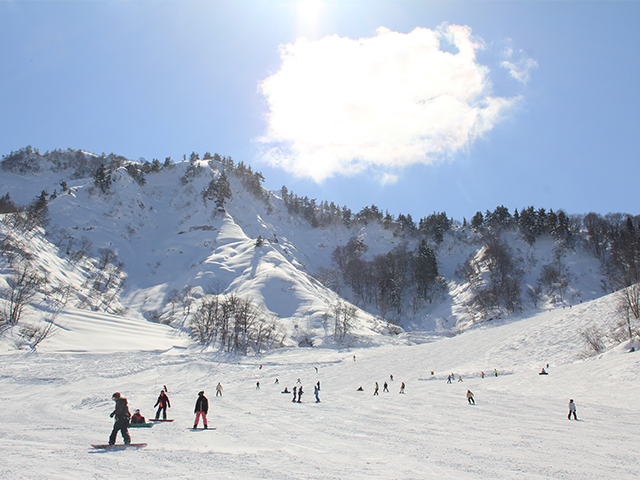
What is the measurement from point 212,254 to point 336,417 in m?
90.4

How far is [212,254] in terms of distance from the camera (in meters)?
101

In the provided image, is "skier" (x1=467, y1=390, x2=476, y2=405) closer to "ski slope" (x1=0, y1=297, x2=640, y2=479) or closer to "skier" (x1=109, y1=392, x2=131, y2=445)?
"ski slope" (x1=0, y1=297, x2=640, y2=479)

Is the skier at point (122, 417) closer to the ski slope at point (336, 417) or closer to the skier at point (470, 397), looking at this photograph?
the ski slope at point (336, 417)

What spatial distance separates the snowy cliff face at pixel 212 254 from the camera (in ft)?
251

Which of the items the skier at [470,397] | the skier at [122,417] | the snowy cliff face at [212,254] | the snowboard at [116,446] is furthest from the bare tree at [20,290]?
the skier at [470,397]

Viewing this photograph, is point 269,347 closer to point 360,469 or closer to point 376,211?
point 360,469

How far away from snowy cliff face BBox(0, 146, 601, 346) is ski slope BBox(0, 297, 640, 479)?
96.4 feet

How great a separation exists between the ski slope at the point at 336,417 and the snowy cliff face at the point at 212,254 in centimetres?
2937

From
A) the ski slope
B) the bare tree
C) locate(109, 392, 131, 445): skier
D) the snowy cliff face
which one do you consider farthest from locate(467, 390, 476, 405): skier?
the bare tree

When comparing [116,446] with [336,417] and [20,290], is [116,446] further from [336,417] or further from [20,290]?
[20,290]

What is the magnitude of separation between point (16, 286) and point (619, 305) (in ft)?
292

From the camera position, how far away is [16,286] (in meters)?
53.2

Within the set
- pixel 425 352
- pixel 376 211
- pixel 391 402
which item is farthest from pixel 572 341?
pixel 376 211

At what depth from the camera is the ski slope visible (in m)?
8.63
